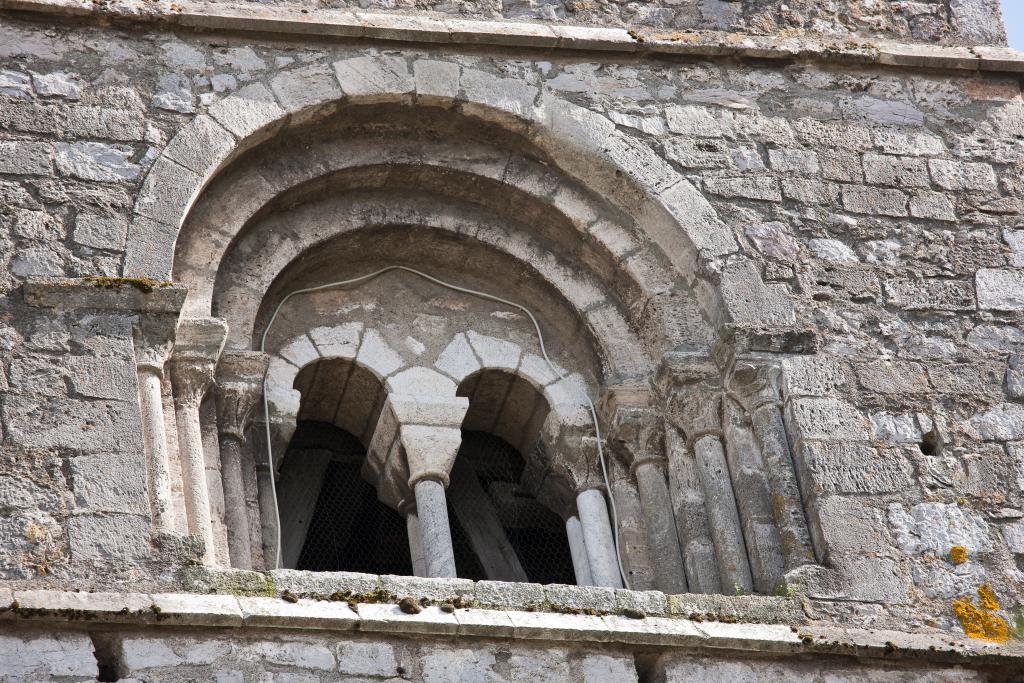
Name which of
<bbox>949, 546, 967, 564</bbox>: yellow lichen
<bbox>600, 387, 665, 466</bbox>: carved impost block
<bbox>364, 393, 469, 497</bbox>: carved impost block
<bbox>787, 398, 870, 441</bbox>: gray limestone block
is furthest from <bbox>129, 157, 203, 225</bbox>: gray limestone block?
<bbox>949, 546, 967, 564</bbox>: yellow lichen

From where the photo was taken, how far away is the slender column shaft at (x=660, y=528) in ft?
24.9

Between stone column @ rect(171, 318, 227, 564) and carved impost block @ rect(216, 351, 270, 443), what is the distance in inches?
5.4

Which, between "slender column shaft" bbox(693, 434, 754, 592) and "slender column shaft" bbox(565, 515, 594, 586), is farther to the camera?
"slender column shaft" bbox(565, 515, 594, 586)

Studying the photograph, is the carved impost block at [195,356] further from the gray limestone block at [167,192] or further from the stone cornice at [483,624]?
the stone cornice at [483,624]

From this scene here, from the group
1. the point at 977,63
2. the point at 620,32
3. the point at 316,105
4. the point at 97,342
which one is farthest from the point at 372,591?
the point at 977,63

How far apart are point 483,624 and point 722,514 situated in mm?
1393

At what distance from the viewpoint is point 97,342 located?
7.01 metres

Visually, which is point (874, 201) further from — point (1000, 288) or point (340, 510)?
point (340, 510)

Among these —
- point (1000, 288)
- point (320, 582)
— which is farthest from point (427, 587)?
point (1000, 288)

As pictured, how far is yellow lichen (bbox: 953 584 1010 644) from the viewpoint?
7078mm

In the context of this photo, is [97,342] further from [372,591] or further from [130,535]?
[372,591]

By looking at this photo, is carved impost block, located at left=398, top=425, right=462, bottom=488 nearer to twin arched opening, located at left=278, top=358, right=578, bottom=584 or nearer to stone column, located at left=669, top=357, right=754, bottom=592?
twin arched opening, located at left=278, top=358, right=578, bottom=584

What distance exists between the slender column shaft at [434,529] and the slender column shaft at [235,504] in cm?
74

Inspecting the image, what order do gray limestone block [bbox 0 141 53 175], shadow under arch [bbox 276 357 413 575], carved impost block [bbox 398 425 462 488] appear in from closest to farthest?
gray limestone block [bbox 0 141 53 175]
carved impost block [bbox 398 425 462 488]
shadow under arch [bbox 276 357 413 575]
